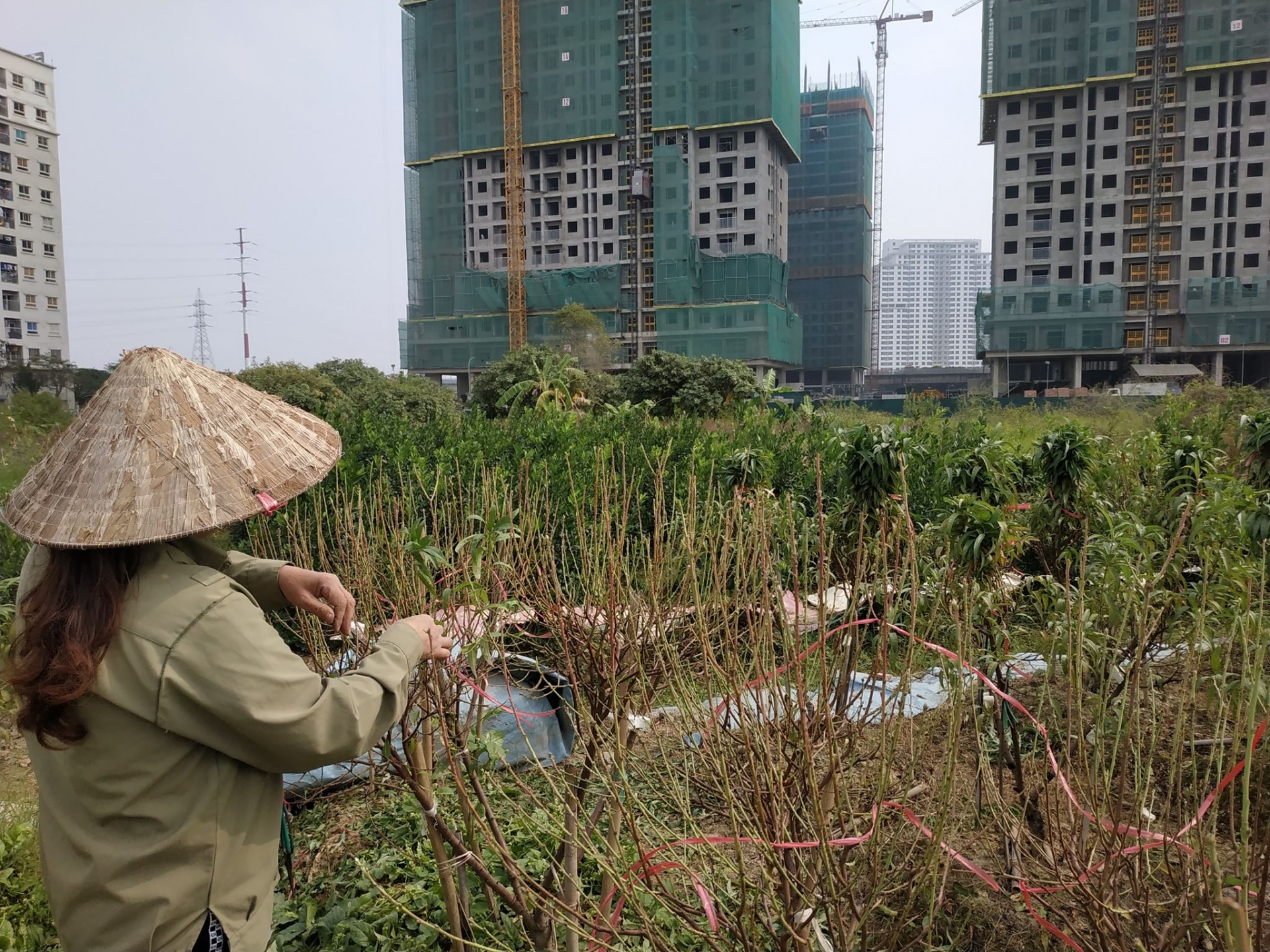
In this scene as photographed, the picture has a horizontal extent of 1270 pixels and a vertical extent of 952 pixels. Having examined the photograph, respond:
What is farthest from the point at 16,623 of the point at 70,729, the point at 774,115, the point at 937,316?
the point at 937,316

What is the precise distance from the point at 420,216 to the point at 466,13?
45.2 feet

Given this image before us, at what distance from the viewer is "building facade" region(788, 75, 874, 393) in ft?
257

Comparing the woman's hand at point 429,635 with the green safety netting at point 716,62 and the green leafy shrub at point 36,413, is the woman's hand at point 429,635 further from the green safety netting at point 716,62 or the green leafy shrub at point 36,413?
the green safety netting at point 716,62

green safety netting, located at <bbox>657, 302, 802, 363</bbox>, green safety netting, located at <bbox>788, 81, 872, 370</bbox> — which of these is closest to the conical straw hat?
green safety netting, located at <bbox>657, 302, 802, 363</bbox>

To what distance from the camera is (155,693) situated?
4.31 feet

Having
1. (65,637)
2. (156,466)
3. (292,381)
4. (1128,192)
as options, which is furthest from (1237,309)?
(65,637)

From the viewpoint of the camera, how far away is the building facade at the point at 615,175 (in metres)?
53.0

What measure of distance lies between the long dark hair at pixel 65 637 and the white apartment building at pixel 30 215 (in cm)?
5745

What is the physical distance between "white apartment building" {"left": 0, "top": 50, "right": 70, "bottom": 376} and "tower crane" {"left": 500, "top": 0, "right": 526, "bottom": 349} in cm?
2660

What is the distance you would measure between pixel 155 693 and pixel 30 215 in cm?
6500

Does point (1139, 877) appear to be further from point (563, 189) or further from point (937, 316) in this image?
point (937, 316)

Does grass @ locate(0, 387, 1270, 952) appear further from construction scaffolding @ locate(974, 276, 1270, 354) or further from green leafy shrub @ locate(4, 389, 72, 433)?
construction scaffolding @ locate(974, 276, 1270, 354)

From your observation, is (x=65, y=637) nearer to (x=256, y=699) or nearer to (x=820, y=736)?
(x=256, y=699)

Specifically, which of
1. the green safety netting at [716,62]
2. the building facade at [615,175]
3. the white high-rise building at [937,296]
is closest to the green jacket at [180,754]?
the building facade at [615,175]
